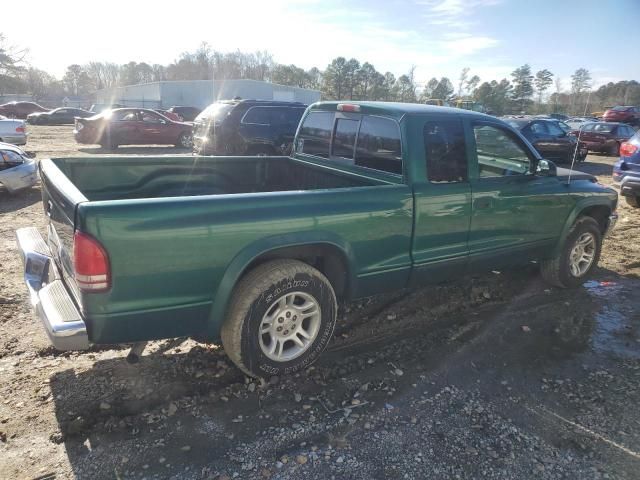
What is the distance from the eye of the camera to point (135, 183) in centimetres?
429

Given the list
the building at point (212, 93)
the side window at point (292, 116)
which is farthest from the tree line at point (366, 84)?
the side window at point (292, 116)

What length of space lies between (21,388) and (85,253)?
134cm

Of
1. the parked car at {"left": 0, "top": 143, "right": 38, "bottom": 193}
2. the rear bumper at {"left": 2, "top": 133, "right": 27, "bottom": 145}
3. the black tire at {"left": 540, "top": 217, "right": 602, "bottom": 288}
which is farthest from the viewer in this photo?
the rear bumper at {"left": 2, "top": 133, "right": 27, "bottom": 145}

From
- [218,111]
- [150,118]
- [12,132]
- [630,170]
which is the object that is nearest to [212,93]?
[150,118]

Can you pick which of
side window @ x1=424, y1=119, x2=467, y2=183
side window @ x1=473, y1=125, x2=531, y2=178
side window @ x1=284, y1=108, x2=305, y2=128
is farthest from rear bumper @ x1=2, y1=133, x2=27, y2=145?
side window @ x1=473, y1=125, x2=531, y2=178

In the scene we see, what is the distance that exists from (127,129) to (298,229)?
53.5 ft

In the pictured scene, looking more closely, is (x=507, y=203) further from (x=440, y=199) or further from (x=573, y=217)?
(x=573, y=217)

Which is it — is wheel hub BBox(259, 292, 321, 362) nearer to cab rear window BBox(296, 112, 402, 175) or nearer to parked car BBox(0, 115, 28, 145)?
cab rear window BBox(296, 112, 402, 175)

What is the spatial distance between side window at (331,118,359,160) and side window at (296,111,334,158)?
0.11m

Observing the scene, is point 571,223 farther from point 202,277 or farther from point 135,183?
point 135,183

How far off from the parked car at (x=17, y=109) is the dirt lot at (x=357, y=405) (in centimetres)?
3893

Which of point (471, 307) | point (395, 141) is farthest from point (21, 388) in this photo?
point (471, 307)

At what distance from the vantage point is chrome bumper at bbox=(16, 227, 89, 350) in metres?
2.49

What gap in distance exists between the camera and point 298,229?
2.96m
